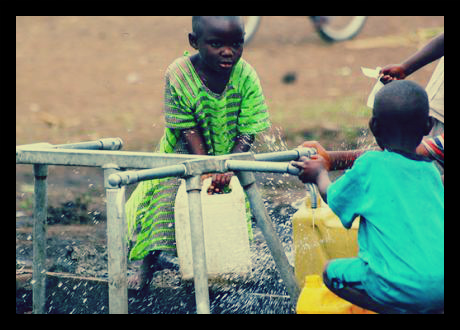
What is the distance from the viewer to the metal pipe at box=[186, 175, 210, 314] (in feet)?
10.1

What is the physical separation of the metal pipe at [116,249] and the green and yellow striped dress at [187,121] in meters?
0.90

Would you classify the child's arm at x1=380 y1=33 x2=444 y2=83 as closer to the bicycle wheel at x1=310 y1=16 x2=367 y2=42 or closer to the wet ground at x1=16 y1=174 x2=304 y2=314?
the wet ground at x1=16 y1=174 x2=304 y2=314

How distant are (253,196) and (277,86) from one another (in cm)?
576

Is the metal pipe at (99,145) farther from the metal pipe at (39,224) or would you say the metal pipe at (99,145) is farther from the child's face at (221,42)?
the child's face at (221,42)

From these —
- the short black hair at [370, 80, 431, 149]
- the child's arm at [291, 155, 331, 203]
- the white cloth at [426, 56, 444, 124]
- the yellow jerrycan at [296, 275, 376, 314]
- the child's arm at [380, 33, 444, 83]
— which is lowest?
the yellow jerrycan at [296, 275, 376, 314]

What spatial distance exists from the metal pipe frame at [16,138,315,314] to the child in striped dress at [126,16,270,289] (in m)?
0.61

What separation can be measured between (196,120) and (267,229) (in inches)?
39.3

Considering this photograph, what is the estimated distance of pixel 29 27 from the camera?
1089 cm

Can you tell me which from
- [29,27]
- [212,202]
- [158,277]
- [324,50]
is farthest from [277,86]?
[212,202]

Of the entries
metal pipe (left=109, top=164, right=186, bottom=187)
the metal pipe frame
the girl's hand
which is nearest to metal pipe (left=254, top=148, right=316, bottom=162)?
the metal pipe frame

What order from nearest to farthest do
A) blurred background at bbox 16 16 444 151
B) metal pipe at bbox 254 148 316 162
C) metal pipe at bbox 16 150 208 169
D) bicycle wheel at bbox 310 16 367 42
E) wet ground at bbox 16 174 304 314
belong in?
metal pipe at bbox 16 150 208 169, metal pipe at bbox 254 148 316 162, wet ground at bbox 16 174 304 314, blurred background at bbox 16 16 444 151, bicycle wheel at bbox 310 16 367 42

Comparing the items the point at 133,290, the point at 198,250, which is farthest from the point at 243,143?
the point at 198,250

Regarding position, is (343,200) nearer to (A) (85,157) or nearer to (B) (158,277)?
(A) (85,157)

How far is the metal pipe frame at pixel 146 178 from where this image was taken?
3.07 m
